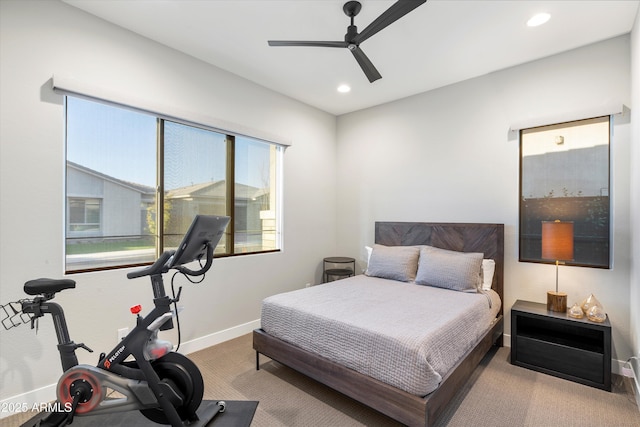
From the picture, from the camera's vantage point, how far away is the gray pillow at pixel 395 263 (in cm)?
339

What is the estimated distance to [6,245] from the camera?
203 centimetres

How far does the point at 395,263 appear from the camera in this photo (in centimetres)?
346

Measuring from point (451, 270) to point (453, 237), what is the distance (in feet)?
1.91

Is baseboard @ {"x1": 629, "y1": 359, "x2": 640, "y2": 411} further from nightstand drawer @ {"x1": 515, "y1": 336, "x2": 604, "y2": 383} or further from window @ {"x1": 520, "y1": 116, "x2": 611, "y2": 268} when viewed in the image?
window @ {"x1": 520, "y1": 116, "x2": 611, "y2": 268}

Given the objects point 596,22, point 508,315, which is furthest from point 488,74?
point 508,315

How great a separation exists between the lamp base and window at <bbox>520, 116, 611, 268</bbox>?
0.38 metres

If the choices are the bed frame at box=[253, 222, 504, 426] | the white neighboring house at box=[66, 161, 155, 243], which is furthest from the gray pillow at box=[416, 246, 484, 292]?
the white neighboring house at box=[66, 161, 155, 243]

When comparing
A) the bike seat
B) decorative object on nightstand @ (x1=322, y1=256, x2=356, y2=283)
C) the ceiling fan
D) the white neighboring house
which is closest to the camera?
the bike seat

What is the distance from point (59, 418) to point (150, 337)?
0.61 metres

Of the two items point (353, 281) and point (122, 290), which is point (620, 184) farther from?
point (122, 290)

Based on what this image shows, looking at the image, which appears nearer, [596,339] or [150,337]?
[150,337]

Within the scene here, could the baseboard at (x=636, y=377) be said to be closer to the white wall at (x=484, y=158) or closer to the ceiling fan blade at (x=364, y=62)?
the white wall at (x=484, y=158)

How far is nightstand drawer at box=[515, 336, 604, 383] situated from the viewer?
2367 millimetres

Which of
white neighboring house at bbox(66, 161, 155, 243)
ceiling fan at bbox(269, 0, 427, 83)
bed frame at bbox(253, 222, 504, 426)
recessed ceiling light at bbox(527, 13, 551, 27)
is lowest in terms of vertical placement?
bed frame at bbox(253, 222, 504, 426)
